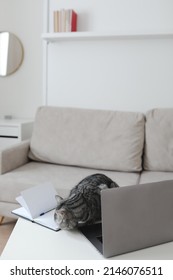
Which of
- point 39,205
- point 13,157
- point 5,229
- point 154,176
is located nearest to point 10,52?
point 13,157

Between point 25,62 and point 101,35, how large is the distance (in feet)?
3.05

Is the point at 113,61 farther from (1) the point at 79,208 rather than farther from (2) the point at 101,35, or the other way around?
(1) the point at 79,208

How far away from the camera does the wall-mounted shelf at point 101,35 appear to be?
2.25m

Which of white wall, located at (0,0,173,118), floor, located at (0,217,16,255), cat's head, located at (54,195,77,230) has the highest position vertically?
white wall, located at (0,0,173,118)

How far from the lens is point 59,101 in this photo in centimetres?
264

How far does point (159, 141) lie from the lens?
2043 mm

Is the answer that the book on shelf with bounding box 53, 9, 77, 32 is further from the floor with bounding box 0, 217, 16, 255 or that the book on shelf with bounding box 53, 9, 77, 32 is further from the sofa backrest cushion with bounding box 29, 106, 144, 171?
the floor with bounding box 0, 217, 16, 255

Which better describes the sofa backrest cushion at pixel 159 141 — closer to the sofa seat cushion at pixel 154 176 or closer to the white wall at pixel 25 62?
the sofa seat cushion at pixel 154 176

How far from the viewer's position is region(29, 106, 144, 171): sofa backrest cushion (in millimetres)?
2062

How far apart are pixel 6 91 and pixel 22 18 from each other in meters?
0.76

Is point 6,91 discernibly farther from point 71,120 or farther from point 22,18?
point 71,120

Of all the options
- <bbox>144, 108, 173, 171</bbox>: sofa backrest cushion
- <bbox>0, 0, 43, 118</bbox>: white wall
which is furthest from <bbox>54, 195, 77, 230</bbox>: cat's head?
<bbox>0, 0, 43, 118</bbox>: white wall

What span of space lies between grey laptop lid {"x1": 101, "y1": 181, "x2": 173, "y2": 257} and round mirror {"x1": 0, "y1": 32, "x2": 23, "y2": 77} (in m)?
2.36
